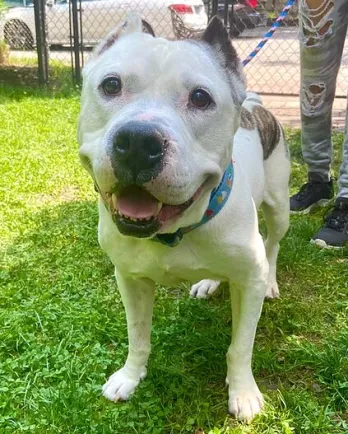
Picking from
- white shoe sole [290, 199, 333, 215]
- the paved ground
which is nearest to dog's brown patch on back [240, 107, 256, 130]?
white shoe sole [290, 199, 333, 215]

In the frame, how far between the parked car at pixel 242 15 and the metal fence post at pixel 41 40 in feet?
8.96

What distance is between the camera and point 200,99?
197cm

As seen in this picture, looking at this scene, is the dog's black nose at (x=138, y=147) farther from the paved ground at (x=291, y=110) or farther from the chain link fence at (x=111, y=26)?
the chain link fence at (x=111, y=26)

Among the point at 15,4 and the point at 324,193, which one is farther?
the point at 15,4

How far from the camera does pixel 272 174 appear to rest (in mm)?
3295

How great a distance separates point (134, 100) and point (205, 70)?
0.29m

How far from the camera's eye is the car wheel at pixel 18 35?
10.9m

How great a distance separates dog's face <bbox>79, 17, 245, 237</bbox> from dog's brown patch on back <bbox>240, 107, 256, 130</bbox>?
0.79m

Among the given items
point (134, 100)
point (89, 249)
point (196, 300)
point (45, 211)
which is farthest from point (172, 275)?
point (45, 211)

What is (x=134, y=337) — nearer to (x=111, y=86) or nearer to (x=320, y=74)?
(x=111, y=86)

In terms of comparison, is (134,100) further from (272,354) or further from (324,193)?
(324,193)

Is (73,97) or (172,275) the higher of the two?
(172,275)

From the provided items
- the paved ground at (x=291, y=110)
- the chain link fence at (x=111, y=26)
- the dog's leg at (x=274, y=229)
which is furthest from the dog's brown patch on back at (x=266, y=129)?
the chain link fence at (x=111, y=26)

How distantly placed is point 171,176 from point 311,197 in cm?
313
